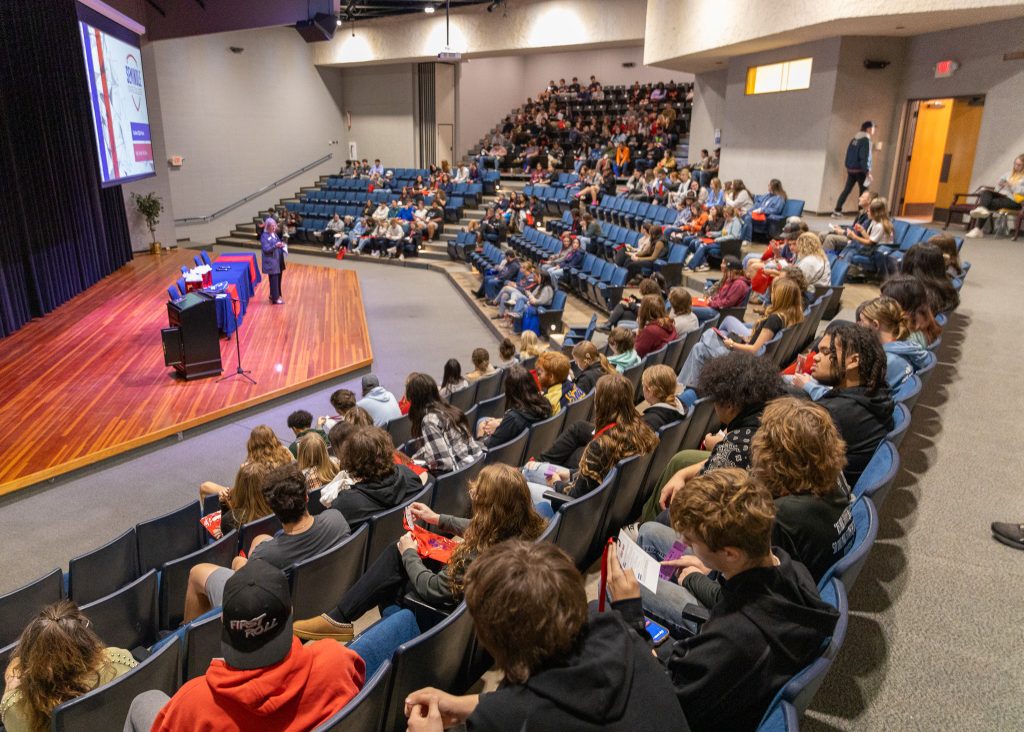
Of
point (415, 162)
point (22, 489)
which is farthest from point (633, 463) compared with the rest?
point (415, 162)

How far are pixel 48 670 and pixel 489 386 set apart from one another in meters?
3.82

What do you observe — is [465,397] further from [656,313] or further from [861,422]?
[861,422]

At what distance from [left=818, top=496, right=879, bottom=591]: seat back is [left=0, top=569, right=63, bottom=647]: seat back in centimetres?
285

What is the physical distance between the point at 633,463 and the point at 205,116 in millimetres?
16530

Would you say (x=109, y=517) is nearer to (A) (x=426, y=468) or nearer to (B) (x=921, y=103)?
(A) (x=426, y=468)

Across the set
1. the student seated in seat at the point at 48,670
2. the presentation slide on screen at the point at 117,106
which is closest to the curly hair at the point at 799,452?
the student seated in seat at the point at 48,670

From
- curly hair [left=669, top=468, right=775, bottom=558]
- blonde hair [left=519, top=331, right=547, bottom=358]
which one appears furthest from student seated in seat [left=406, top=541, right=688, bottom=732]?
blonde hair [left=519, top=331, right=547, bottom=358]

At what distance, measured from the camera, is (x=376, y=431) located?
2820 millimetres

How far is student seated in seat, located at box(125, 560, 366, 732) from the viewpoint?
55.4 inches

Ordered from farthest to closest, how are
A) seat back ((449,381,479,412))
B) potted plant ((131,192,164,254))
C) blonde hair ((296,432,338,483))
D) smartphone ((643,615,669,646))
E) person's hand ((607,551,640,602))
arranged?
potted plant ((131,192,164,254)), seat back ((449,381,479,412)), blonde hair ((296,432,338,483)), smartphone ((643,615,669,646)), person's hand ((607,551,640,602))

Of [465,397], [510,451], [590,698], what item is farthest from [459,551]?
[465,397]

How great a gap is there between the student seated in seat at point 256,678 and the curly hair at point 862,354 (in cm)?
221

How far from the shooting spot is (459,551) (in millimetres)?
2129

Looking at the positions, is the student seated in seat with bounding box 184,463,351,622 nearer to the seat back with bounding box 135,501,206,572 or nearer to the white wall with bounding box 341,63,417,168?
the seat back with bounding box 135,501,206,572
